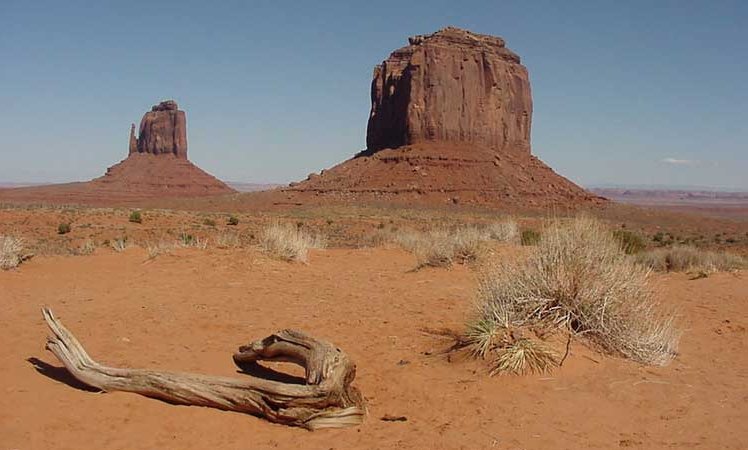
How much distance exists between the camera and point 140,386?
5797mm

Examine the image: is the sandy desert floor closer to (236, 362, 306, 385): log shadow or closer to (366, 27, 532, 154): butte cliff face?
(236, 362, 306, 385): log shadow

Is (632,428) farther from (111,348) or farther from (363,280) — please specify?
(363,280)

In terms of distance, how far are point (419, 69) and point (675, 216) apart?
116 feet

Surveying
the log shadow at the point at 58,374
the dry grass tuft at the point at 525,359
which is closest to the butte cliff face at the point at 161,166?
the log shadow at the point at 58,374

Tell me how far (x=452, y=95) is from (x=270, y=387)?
261 feet

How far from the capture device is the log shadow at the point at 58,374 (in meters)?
6.09

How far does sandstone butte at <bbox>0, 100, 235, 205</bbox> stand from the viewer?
329 ft

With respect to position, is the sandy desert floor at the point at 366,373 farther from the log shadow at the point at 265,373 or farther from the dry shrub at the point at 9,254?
the dry shrub at the point at 9,254

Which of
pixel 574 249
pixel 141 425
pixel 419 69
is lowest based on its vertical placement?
pixel 141 425

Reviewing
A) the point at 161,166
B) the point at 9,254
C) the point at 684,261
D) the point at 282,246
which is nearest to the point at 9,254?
the point at 9,254

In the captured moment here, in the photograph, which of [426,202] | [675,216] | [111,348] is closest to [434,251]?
[111,348]

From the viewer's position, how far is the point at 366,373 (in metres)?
6.79

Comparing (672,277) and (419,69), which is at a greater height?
(419,69)

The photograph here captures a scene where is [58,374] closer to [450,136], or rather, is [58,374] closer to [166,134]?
[450,136]
